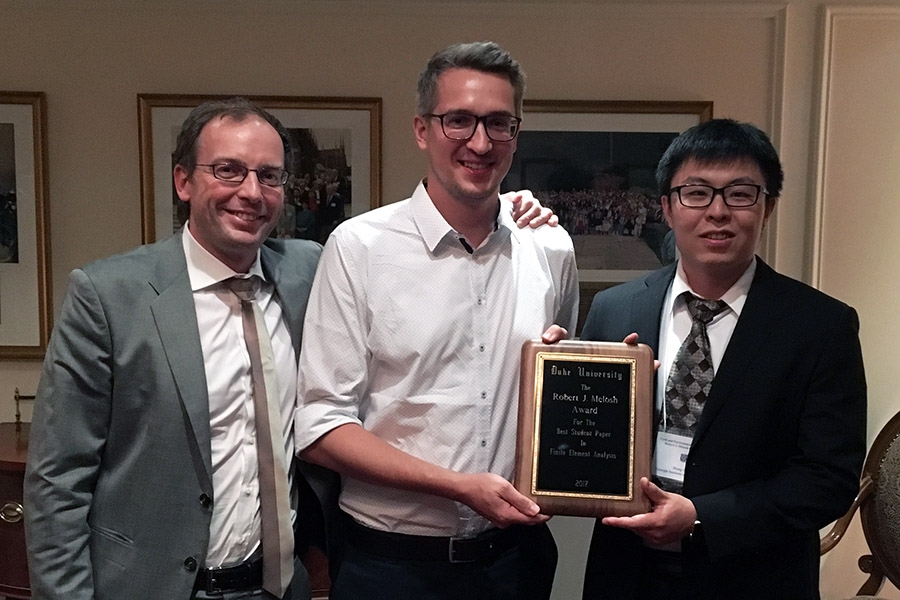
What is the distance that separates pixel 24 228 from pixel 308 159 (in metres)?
1.20

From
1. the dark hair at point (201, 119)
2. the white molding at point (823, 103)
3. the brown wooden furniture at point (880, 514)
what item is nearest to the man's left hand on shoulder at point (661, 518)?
the dark hair at point (201, 119)

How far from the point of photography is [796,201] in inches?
118

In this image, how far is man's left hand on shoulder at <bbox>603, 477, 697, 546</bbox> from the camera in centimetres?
145

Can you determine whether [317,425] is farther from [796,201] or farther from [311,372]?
[796,201]

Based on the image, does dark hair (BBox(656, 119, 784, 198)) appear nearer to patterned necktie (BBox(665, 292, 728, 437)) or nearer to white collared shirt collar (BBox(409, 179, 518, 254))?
patterned necktie (BBox(665, 292, 728, 437))

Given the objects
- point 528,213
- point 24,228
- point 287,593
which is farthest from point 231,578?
point 24,228

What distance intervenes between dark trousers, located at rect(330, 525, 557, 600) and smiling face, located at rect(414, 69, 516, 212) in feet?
2.65

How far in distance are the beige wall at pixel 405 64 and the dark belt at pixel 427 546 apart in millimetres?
1446

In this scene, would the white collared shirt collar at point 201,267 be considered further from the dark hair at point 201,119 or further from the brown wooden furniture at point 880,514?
the brown wooden furniture at point 880,514

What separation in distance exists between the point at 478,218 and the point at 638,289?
1.42ft

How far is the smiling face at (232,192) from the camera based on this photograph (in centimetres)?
158

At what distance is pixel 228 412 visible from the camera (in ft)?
5.11

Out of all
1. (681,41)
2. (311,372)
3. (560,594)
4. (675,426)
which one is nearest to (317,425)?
(311,372)

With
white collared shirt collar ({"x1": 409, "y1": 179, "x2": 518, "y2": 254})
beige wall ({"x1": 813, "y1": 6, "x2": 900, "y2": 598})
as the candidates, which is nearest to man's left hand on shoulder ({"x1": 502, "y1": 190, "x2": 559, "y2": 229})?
white collared shirt collar ({"x1": 409, "y1": 179, "x2": 518, "y2": 254})
